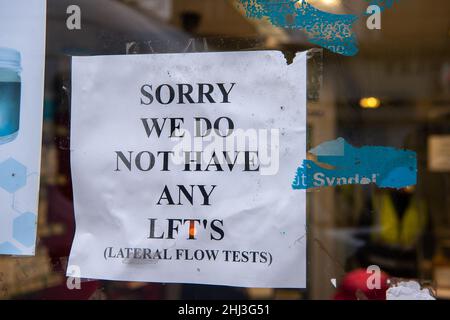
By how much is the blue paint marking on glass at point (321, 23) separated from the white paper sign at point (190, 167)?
122 millimetres

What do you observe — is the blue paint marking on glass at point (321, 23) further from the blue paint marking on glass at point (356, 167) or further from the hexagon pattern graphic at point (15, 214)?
the hexagon pattern graphic at point (15, 214)

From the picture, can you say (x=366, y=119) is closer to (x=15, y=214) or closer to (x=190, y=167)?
(x=190, y=167)

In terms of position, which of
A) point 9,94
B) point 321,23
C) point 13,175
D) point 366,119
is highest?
point 321,23

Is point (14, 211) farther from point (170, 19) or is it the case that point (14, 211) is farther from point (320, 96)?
point (320, 96)

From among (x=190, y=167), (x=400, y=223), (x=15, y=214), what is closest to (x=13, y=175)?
(x=15, y=214)

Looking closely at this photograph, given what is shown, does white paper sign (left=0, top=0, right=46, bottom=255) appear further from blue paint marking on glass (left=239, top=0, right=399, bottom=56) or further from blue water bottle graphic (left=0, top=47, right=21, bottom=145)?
blue paint marking on glass (left=239, top=0, right=399, bottom=56)

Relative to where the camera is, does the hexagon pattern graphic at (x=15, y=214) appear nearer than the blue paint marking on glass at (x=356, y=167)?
No

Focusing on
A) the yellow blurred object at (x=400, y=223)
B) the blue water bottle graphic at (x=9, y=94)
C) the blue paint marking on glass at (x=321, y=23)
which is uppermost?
the blue paint marking on glass at (x=321, y=23)

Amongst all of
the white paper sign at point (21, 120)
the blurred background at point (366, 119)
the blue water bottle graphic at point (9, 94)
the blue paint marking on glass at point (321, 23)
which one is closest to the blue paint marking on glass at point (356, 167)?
the blurred background at point (366, 119)

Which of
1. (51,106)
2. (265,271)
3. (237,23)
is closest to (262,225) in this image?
(265,271)

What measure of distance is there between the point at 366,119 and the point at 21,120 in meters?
1.52

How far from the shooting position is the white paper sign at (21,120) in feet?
7.20

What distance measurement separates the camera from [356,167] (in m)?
2.02

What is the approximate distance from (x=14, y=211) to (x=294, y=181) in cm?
126
